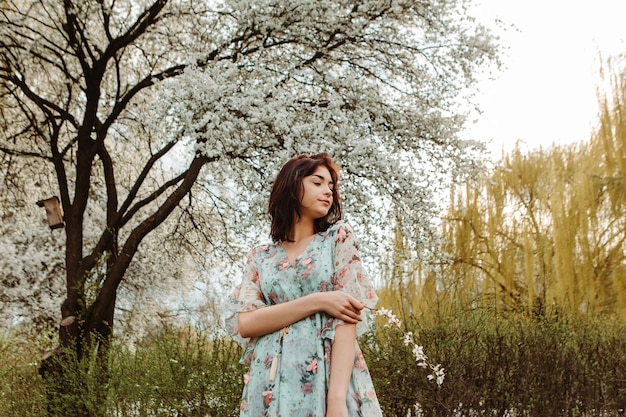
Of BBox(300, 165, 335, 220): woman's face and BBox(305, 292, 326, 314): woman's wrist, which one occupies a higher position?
BBox(300, 165, 335, 220): woman's face

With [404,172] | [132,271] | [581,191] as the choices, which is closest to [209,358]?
[404,172]

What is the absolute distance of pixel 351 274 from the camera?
5.92 feet

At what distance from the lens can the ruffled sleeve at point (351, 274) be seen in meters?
1.79

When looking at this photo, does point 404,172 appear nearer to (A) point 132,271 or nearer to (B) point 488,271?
(B) point 488,271

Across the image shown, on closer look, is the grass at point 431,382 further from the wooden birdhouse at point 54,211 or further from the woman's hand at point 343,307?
the woman's hand at point 343,307

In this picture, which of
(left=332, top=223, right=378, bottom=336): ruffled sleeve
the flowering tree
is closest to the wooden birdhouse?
the flowering tree

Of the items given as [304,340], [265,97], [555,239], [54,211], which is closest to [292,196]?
[304,340]

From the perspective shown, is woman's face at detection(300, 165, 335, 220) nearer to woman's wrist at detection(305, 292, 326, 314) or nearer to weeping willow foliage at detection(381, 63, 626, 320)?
woman's wrist at detection(305, 292, 326, 314)

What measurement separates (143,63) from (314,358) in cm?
833

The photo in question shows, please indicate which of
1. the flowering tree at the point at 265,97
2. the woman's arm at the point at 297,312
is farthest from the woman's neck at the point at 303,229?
the flowering tree at the point at 265,97

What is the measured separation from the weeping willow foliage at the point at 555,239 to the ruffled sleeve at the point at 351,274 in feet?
17.8

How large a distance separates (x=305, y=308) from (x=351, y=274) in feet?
0.53

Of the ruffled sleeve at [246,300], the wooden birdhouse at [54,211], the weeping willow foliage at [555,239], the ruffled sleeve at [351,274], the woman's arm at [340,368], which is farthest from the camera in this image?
the weeping willow foliage at [555,239]

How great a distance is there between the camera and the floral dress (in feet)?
5.64
